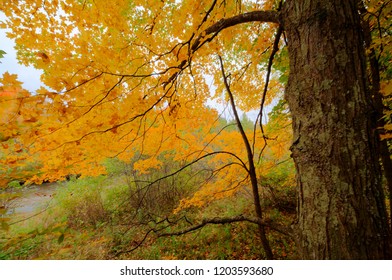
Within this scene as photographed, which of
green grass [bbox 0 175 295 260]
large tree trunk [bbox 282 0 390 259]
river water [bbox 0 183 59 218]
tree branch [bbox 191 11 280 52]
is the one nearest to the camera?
large tree trunk [bbox 282 0 390 259]

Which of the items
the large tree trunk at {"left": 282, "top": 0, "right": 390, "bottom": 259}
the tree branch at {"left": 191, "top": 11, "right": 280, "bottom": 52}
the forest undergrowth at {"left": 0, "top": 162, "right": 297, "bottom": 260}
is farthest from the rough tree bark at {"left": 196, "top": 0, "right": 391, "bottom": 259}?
the forest undergrowth at {"left": 0, "top": 162, "right": 297, "bottom": 260}

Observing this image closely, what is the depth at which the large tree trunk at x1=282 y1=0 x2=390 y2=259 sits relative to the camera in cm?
81

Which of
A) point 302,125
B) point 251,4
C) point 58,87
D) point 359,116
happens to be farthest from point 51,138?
point 251,4

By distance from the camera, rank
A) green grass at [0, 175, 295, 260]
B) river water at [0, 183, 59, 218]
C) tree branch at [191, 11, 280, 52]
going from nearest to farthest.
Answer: tree branch at [191, 11, 280, 52] < green grass at [0, 175, 295, 260] < river water at [0, 183, 59, 218]

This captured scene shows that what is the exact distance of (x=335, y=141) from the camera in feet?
2.77

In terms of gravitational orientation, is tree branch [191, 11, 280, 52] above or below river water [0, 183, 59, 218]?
above

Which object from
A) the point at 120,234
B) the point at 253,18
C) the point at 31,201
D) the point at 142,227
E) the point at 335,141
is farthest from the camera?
the point at 31,201

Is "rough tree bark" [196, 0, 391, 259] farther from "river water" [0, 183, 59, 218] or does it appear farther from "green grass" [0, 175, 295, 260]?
"river water" [0, 183, 59, 218]

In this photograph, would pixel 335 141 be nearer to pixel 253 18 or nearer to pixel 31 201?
pixel 253 18

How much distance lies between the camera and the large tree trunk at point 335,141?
810mm

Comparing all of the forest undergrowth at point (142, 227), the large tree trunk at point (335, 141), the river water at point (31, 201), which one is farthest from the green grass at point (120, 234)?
the large tree trunk at point (335, 141)

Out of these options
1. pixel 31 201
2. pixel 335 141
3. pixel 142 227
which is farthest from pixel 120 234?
pixel 31 201

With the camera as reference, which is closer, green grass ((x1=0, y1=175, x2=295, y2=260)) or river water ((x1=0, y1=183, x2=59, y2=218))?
green grass ((x1=0, y1=175, x2=295, y2=260))

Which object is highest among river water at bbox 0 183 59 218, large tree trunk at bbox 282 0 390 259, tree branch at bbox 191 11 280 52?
tree branch at bbox 191 11 280 52
